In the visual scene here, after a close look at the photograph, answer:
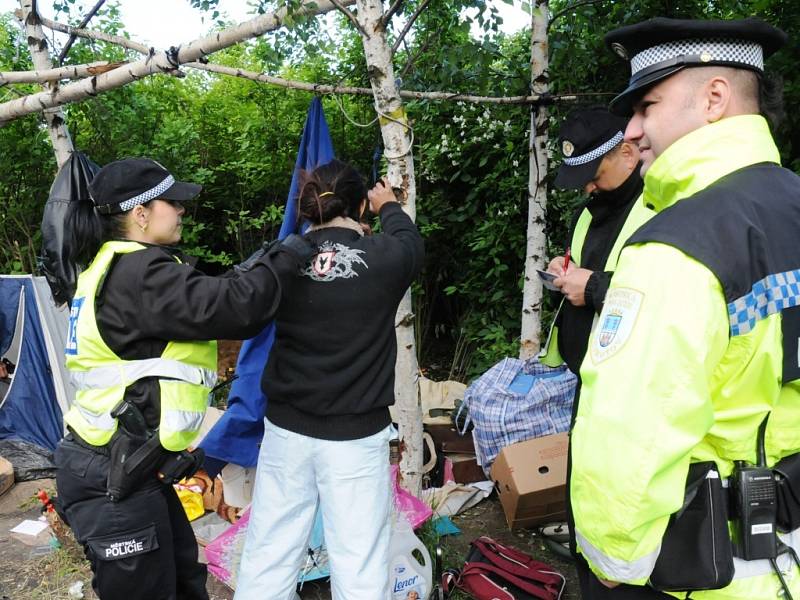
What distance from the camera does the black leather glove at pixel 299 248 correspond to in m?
2.12

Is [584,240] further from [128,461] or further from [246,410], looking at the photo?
[128,461]

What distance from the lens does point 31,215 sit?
20.5ft

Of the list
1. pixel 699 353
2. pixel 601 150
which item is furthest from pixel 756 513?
pixel 601 150

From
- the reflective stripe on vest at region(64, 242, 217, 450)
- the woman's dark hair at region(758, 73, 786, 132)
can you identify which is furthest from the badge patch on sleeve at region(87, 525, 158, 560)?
the woman's dark hair at region(758, 73, 786, 132)

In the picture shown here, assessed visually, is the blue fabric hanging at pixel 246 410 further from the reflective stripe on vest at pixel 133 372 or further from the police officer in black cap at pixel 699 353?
the police officer in black cap at pixel 699 353

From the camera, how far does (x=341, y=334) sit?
2.20m

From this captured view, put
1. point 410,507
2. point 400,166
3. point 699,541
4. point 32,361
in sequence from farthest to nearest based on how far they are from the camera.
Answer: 1. point 32,361
2. point 410,507
3. point 400,166
4. point 699,541

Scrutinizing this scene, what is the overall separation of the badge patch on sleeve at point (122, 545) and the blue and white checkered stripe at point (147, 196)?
1.14m

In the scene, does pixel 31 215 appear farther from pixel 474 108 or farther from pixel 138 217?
pixel 138 217

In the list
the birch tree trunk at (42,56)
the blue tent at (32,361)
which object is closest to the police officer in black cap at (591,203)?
the birch tree trunk at (42,56)

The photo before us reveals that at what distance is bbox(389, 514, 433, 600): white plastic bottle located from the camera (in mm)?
2727

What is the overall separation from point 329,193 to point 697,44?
133 cm

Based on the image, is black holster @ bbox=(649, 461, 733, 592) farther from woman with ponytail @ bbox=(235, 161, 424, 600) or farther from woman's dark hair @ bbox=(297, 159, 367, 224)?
woman's dark hair @ bbox=(297, 159, 367, 224)

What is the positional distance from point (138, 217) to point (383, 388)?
1.08 m
